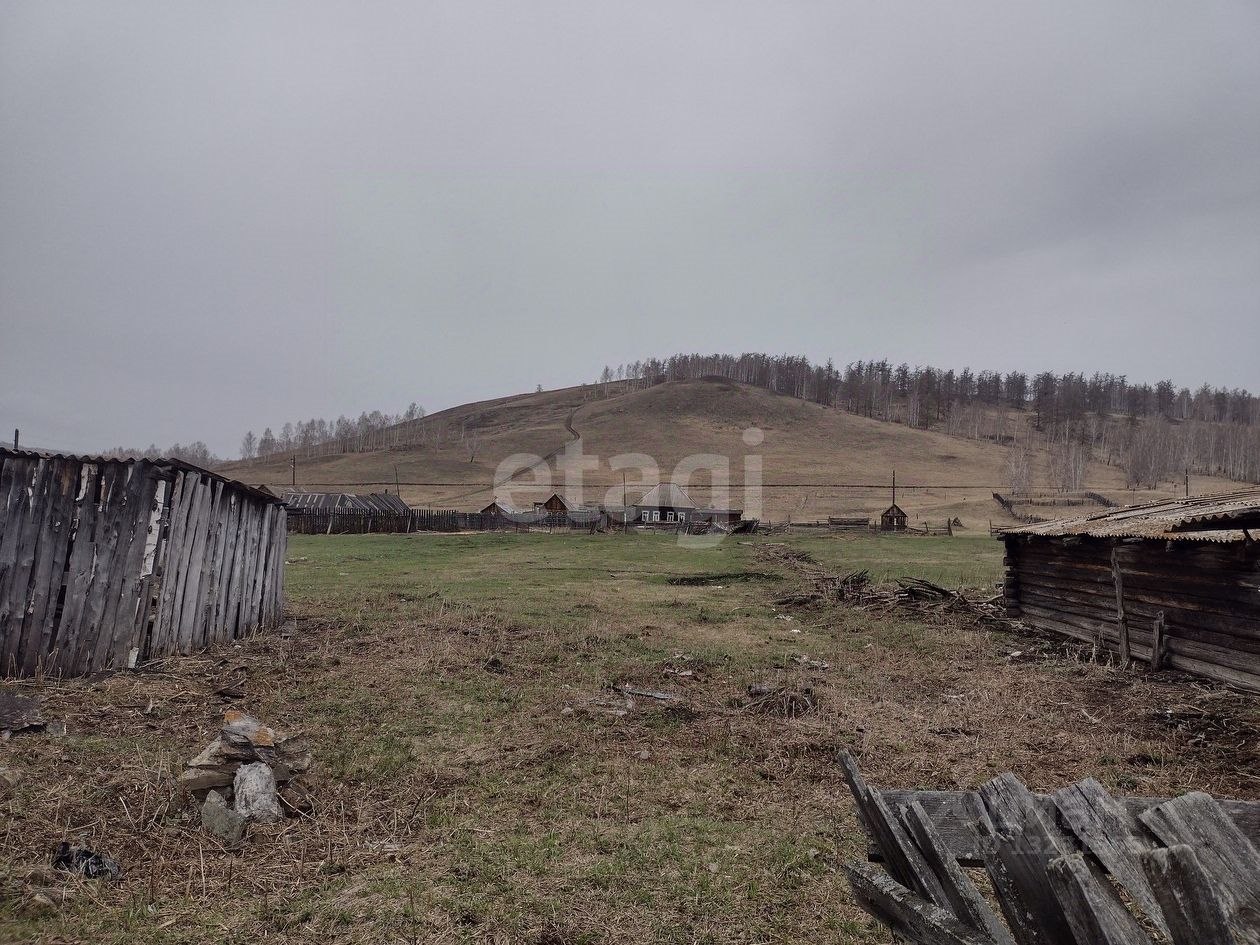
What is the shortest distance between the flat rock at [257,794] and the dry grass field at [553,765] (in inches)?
8.0

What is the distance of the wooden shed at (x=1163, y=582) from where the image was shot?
970cm

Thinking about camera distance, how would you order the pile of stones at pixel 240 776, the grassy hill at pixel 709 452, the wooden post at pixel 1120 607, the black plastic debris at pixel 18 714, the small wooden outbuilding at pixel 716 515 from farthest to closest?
the grassy hill at pixel 709 452 < the small wooden outbuilding at pixel 716 515 < the wooden post at pixel 1120 607 < the black plastic debris at pixel 18 714 < the pile of stones at pixel 240 776

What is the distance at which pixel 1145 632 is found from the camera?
11539 millimetres

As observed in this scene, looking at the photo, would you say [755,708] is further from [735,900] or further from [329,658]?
[329,658]

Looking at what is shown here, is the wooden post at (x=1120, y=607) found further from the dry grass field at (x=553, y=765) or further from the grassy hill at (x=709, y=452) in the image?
the grassy hill at (x=709, y=452)

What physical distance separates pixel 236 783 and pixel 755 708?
5731 millimetres

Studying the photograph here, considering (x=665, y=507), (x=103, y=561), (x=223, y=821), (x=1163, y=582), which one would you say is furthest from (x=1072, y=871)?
(x=665, y=507)

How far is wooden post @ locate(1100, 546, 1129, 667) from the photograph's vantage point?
11.8m

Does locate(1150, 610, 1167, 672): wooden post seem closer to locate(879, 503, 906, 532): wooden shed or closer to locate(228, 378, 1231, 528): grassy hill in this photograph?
locate(879, 503, 906, 532): wooden shed

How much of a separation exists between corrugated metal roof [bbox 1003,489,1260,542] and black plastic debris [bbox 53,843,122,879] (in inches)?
500

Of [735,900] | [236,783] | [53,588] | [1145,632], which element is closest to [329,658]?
[53,588]

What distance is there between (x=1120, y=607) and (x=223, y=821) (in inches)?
529

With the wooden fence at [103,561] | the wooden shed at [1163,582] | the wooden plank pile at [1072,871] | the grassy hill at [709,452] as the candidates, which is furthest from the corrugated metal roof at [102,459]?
the grassy hill at [709,452]

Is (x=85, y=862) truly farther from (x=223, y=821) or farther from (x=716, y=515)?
(x=716, y=515)
